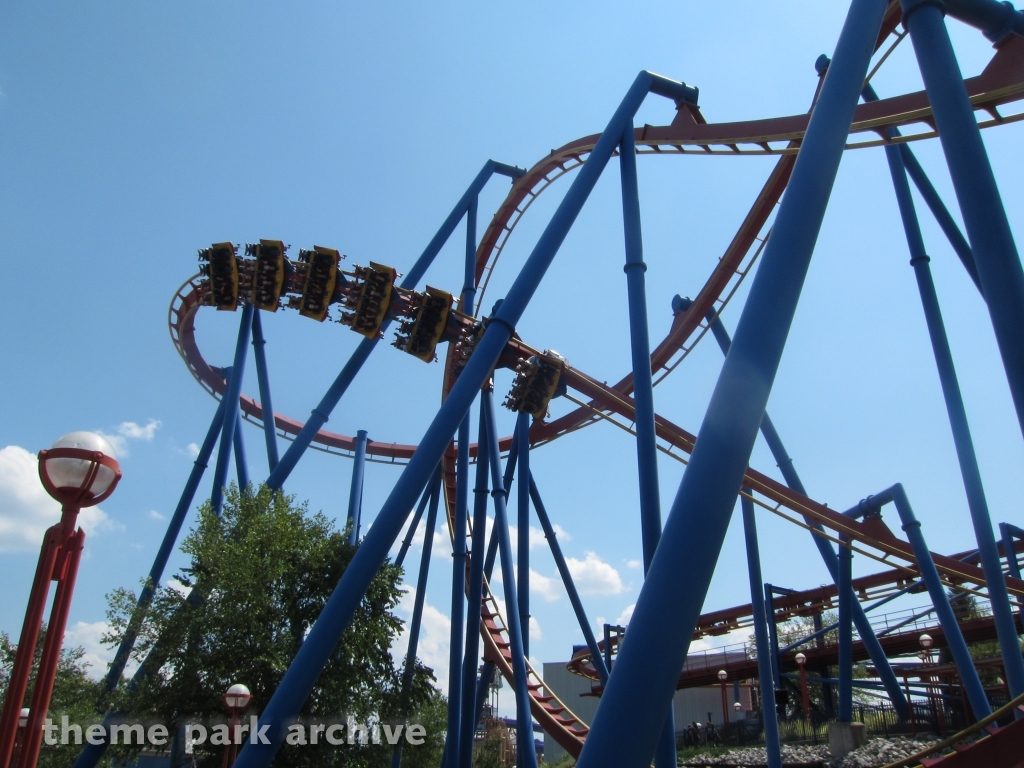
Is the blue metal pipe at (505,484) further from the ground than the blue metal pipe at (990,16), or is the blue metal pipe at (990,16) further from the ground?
the blue metal pipe at (990,16)

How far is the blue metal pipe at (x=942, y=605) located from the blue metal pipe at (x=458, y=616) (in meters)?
4.40

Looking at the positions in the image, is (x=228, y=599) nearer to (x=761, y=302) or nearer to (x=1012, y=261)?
(x=761, y=302)

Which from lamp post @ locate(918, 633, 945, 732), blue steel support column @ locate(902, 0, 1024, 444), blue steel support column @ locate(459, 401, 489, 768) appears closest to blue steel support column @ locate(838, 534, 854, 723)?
lamp post @ locate(918, 633, 945, 732)

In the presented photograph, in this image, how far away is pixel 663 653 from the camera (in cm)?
222

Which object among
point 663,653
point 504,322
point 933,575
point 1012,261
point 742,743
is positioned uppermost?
point 504,322

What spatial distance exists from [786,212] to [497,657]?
819 cm

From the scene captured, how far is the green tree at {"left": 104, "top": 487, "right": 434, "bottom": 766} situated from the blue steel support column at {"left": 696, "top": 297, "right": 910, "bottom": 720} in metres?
4.85

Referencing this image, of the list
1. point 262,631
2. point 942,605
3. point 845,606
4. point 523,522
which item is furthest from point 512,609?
point 845,606

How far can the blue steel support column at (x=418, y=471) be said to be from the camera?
4.16 metres

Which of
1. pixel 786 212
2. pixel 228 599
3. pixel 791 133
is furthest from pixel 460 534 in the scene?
pixel 786 212

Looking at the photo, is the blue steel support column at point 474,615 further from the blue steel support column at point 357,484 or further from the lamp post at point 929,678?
the lamp post at point 929,678

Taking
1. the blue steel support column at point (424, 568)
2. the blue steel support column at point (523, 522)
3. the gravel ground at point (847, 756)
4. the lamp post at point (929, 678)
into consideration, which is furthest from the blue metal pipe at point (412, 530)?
the lamp post at point (929, 678)

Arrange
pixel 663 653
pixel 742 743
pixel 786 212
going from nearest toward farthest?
pixel 663 653
pixel 786 212
pixel 742 743

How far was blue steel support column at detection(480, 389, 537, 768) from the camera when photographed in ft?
24.4
